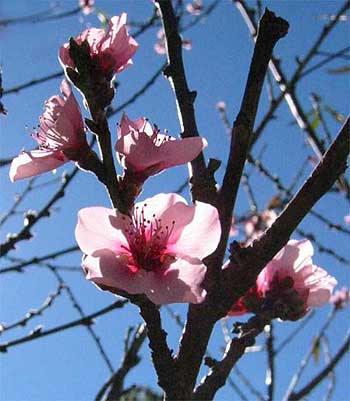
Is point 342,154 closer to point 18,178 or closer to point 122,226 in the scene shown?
point 122,226

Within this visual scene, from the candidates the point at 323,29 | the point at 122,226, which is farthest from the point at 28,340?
the point at 323,29

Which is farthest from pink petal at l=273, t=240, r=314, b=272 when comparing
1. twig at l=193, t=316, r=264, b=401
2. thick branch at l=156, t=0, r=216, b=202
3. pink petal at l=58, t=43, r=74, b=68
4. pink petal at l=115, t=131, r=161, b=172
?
pink petal at l=58, t=43, r=74, b=68

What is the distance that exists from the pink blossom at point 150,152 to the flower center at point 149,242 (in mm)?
83

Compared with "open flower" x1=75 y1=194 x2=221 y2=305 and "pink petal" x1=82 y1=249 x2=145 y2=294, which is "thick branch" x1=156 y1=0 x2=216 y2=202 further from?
"pink petal" x1=82 y1=249 x2=145 y2=294

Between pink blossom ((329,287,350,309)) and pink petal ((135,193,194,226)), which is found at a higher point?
pink blossom ((329,287,350,309))

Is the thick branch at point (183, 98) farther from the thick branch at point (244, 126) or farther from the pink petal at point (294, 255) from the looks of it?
the pink petal at point (294, 255)

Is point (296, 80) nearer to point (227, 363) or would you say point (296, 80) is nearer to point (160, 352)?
point (227, 363)

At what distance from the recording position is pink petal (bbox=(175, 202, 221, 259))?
2.83ft

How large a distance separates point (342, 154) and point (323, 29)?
1.51 m

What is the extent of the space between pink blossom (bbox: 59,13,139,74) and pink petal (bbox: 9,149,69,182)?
0.51 feet

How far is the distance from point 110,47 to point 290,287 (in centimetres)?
57

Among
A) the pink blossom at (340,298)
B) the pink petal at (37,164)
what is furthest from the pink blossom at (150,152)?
the pink blossom at (340,298)

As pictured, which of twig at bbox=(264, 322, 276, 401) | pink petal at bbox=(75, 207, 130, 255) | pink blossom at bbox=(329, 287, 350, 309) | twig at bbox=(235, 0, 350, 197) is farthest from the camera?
pink blossom at bbox=(329, 287, 350, 309)

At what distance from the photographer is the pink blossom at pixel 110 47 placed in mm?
992
